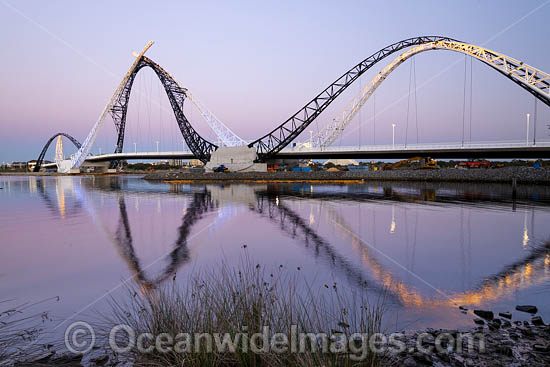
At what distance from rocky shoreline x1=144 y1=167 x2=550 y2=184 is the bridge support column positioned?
964 cm

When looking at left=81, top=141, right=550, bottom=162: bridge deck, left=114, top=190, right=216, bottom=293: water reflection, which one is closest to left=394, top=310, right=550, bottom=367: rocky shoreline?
left=114, top=190, right=216, bottom=293: water reflection

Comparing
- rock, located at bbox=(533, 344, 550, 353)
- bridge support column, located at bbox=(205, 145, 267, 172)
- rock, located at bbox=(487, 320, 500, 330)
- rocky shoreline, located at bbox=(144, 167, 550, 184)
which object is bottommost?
rock, located at bbox=(487, 320, 500, 330)

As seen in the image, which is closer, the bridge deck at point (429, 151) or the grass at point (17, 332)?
the grass at point (17, 332)

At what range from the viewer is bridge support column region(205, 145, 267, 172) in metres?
73.5

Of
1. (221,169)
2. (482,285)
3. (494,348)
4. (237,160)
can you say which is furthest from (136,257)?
(237,160)

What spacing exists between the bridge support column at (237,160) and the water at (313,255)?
5484 centimetres

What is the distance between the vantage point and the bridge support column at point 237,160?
73.5 meters

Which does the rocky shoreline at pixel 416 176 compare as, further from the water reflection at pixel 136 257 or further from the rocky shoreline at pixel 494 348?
the rocky shoreline at pixel 494 348

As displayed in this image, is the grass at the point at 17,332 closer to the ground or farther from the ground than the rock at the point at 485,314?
farther from the ground

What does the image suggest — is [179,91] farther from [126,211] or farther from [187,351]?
[187,351]

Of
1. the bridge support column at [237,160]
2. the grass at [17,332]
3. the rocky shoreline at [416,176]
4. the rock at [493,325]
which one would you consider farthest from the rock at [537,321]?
the bridge support column at [237,160]

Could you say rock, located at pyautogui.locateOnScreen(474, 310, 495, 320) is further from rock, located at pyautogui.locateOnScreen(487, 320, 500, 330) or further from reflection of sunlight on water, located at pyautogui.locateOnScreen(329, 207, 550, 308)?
reflection of sunlight on water, located at pyautogui.locateOnScreen(329, 207, 550, 308)

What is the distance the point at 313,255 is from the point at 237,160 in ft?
222

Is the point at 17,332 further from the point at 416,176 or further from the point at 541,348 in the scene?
the point at 416,176
